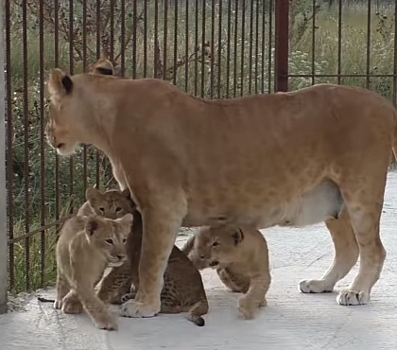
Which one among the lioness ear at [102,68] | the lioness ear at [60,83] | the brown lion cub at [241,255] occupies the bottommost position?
the brown lion cub at [241,255]

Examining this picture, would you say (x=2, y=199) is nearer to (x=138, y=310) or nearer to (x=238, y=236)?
(x=138, y=310)

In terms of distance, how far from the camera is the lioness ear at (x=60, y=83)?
195 inches

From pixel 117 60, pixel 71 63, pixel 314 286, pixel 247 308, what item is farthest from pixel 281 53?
pixel 247 308

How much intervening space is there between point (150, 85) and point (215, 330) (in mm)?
1195

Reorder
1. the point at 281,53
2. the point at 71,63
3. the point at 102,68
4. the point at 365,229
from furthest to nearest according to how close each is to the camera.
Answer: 1. the point at 281,53
2. the point at 71,63
3. the point at 102,68
4. the point at 365,229

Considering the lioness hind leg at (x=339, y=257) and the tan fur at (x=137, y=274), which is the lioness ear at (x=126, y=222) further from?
the lioness hind leg at (x=339, y=257)

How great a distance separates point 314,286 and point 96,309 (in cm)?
128

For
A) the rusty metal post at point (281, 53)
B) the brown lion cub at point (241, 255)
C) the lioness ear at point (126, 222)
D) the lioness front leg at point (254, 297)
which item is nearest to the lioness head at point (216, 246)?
the brown lion cub at point (241, 255)

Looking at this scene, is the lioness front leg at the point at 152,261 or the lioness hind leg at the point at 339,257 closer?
the lioness front leg at the point at 152,261

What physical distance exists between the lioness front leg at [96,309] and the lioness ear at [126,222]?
302mm

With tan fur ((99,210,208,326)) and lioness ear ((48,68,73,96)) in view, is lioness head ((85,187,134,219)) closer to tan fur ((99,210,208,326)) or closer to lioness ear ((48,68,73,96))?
tan fur ((99,210,208,326))

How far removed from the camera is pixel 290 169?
498 cm

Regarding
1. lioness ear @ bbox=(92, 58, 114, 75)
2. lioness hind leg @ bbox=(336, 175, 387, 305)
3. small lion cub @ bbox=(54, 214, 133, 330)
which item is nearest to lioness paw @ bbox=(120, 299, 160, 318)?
small lion cub @ bbox=(54, 214, 133, 330)

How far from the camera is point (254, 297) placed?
16.0ft
